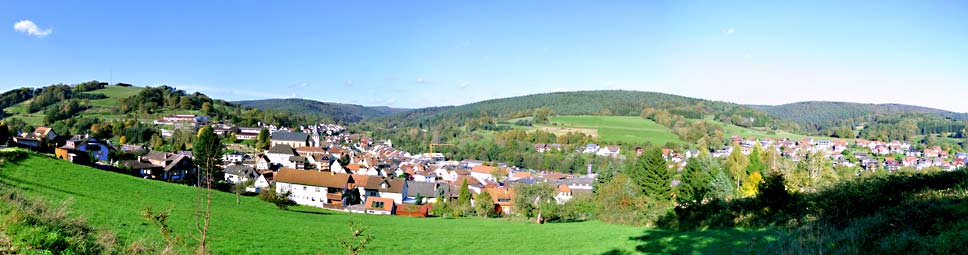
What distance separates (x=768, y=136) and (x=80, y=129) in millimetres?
130801

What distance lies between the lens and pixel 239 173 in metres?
54.6

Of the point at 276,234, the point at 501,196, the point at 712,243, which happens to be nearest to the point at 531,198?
the point at 276,234

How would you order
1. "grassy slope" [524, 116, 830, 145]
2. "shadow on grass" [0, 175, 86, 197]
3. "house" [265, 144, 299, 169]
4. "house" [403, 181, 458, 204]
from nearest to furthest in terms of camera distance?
"shadow on grass" [0, 175, 86, 197]
"house" [403, 181, 458, 204]
"house" [265, 144, 299, 169]
"grassy slope" [524, 116, 830, 145]

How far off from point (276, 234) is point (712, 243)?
12.9m

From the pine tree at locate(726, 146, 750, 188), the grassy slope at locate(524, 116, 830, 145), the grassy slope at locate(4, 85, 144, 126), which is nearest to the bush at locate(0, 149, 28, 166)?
the pine tree at locate(726, 146, 750, 188)

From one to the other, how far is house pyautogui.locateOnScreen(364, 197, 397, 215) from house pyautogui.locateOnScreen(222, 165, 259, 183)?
18.6m

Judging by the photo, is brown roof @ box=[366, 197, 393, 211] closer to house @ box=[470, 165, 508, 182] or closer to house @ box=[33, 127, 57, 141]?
house @ box=[33, 127, 57, 141]

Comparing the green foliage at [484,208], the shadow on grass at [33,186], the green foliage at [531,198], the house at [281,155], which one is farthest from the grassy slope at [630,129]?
the shadow on grass at [33,186]

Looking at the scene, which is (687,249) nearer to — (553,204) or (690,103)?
(553,204)

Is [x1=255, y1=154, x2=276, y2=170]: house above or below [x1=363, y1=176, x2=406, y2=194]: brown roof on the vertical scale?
above

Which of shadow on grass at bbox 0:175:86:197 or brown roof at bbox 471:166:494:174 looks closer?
shadow on grass at bbox 0:175:86:197

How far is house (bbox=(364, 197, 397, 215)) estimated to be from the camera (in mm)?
41594

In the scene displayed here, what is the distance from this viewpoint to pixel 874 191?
34.0 feet

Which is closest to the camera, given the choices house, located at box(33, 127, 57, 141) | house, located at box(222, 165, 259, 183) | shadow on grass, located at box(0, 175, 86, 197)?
shadow on grass, located at box(0, 175, 86, 197)
